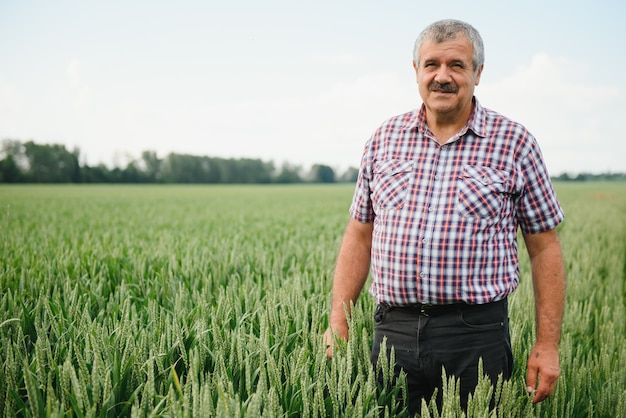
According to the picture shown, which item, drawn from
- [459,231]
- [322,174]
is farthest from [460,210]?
[322,174]

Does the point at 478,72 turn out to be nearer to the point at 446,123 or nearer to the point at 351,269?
the point at 446,123

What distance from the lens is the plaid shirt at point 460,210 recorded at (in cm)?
191

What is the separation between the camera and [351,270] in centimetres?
234

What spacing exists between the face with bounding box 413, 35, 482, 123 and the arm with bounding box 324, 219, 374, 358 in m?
0.67

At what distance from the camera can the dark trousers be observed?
194 centimetres

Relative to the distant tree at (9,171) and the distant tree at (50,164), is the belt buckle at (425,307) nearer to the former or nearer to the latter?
the distant tree at (9,171)

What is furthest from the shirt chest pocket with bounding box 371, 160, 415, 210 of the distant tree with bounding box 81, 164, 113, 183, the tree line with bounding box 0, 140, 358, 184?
the distant tree with bounding box 81, 164, 113, 183

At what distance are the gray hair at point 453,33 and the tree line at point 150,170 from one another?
68.9 m

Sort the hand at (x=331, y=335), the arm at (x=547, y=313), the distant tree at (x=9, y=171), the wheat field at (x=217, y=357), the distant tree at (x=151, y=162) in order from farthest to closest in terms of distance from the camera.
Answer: the distant tree at (x=151, y=162), the distant tree at (x=9, y=171), the hand at (x=331, y=335), the arm at (x=547, y=313), the wheat field at (x=217, y=357)

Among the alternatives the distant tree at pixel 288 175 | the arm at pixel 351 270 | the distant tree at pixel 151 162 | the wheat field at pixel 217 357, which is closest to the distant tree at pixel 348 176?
the distant tree at pixel 288 175

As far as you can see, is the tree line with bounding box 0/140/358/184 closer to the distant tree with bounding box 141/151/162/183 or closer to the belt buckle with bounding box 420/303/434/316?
the distant tree with bounding box 141/151/162/183

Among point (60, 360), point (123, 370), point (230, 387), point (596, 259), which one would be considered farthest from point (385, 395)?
point (596, 259)

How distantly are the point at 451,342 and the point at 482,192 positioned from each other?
63cm

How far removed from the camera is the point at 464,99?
196cm
